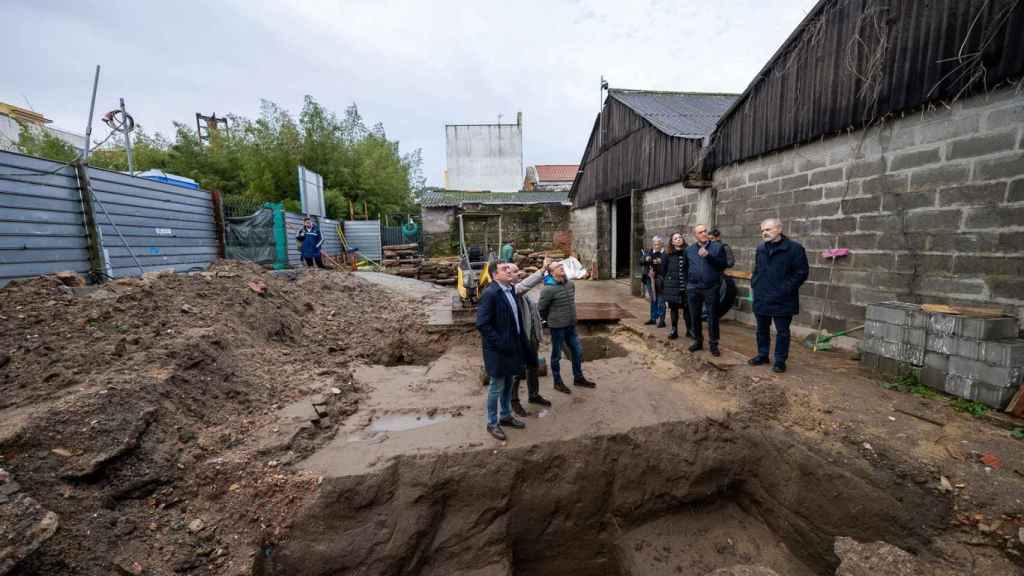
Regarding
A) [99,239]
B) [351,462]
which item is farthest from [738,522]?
[99,239]

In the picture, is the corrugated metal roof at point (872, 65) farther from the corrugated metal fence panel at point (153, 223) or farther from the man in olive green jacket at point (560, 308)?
the corrugated metal fence panel at point (153, 223)

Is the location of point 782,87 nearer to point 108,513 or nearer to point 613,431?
point 613,431

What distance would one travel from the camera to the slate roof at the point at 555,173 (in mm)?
36188

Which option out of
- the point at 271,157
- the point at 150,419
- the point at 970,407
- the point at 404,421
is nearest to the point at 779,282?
the point at 970,407

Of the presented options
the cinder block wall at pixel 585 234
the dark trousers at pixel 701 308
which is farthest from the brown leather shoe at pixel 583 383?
the cinder block wall at pixel 585 234

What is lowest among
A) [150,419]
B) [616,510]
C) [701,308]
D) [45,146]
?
[616,510]

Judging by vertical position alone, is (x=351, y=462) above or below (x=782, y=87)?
below

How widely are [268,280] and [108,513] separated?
222 inches

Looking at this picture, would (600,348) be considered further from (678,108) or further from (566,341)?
(678,108)

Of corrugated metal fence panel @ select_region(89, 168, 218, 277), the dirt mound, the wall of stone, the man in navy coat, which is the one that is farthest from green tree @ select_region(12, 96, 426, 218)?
the man in navy coat

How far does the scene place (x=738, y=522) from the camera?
3688 millimetres

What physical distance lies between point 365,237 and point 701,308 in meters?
15.0

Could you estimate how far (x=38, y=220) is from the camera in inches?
189

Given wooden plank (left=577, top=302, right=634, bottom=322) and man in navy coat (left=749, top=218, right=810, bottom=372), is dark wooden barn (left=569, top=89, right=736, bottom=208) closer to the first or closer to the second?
wooden plank (left=577, top=302, right=634, bottom=322)
